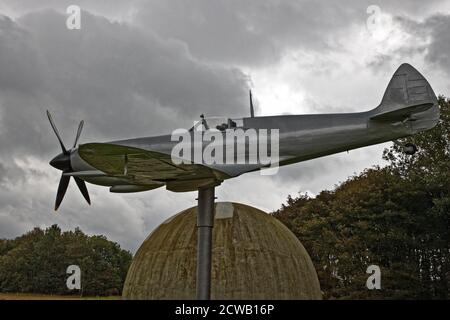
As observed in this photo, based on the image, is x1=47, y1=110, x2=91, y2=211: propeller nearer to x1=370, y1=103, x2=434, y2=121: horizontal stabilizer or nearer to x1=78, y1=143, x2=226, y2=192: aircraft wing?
x1=78, y1=143, x2=226, y2=192: aircraft wing

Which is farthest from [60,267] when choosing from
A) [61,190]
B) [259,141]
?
[259,141]

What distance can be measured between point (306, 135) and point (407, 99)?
2.94 meters

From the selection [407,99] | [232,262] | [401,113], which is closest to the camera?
[401,113]

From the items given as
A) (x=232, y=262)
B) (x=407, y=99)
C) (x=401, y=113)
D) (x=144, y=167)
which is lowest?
(x=232, y=262)

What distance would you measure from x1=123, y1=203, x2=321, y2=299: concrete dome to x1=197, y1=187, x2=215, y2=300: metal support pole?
769cm

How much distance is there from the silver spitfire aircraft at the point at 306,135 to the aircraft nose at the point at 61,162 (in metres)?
2.60

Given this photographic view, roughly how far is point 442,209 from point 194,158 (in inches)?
1148

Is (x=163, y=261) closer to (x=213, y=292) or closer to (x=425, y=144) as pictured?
(x=213, y=292)

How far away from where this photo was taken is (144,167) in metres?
11.9

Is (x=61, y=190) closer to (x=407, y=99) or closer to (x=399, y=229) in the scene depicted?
(x=407, y=99)

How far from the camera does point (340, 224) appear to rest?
43969 mm

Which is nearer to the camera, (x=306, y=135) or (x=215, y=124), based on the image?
(x=306, y=135)

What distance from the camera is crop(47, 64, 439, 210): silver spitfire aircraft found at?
1191 centimetres
